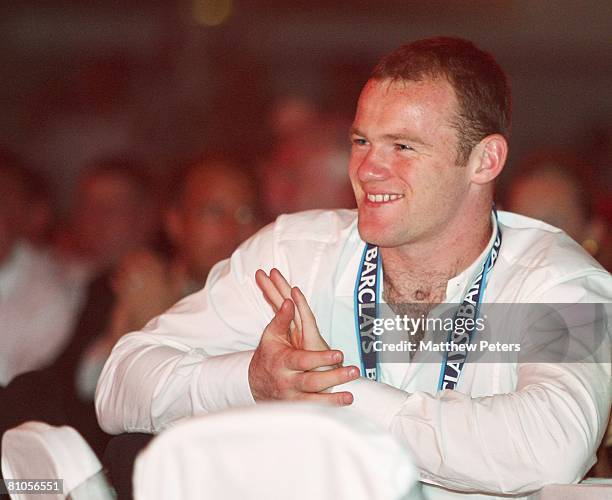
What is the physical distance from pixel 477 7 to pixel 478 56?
151 cm

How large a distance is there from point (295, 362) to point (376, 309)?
588 millimetres

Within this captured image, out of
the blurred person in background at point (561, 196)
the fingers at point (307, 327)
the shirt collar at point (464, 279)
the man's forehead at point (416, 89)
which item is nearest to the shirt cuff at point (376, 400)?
the fingers at point (307, 327)

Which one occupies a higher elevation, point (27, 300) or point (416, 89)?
point (416, 89)

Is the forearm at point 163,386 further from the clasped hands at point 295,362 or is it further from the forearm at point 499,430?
the forearm at point 499,430

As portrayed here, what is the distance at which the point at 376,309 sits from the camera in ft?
7.88

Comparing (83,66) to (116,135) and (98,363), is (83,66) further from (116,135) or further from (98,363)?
(98,363)

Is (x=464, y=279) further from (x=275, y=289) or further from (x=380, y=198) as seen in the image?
(x=275, y=289)

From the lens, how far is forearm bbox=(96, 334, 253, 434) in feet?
6.98

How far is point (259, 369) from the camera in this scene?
1.99m

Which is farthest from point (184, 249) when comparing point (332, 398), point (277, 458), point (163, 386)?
point (277, 458)

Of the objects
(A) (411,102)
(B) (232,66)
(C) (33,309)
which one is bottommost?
(C) (33,309)

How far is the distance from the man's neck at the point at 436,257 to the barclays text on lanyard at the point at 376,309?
5cm

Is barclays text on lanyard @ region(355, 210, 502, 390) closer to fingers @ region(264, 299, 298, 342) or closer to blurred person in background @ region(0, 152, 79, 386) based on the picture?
fingers @ region(264, 299, 298, 342)

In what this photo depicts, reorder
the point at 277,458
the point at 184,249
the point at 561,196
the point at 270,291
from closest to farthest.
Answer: the point at 277,458, the point at 270,291, the point at 561,196, the point at 184,249
